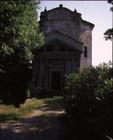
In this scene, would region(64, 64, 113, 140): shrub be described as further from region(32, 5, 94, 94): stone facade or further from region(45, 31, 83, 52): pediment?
region(45, 31, 83, 52): pediment

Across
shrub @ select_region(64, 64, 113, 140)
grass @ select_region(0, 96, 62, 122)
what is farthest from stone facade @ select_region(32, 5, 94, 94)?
shrub @ select_region(64, 64, 113, 140)

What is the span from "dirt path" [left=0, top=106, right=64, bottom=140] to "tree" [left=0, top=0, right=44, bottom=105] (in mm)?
5571

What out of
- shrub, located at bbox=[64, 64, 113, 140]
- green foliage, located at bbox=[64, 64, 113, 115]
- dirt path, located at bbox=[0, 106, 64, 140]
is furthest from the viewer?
green foliage, located at bbox=[64, 64, 113, 115]

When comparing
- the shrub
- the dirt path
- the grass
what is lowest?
the dirt path

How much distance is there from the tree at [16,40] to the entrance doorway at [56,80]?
263 inches

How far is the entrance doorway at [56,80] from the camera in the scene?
1462 inches

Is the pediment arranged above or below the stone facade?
above

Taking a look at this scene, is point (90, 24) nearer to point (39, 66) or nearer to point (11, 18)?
point (39, 66)

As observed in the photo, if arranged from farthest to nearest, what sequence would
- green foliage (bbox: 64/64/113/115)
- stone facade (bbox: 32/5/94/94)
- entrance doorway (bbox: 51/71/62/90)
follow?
1. entrance doorway (bbox: 51/71/62/90)
2. stone facade (bbox: 32/5/94/94)
3. green foliage (bbox: 64/64/113/115)

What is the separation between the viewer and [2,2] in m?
20.7

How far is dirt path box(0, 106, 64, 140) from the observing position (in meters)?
14.8

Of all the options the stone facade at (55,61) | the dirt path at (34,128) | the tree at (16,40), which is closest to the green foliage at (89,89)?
the dirt path at (34,128)

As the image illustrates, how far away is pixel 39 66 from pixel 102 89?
22.0m

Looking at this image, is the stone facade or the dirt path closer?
the dirt path
